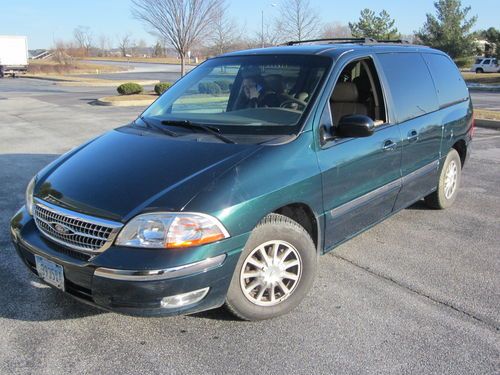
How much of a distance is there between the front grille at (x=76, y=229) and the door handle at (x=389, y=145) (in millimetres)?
2359

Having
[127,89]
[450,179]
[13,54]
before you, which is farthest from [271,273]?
[13,54]

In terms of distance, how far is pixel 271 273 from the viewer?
127 inches

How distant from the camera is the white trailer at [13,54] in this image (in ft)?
152

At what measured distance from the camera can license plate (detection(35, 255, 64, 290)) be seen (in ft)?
9.73

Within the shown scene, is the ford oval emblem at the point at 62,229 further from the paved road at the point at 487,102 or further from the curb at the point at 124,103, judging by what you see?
the paved road at the point at 487,102

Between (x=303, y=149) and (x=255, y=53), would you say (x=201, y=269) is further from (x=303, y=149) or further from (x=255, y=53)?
(x=255, y=53)

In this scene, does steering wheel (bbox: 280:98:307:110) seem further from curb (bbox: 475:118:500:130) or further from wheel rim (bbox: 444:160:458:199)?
curb (bbox: 475:118:500:130)

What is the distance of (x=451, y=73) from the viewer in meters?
5.71

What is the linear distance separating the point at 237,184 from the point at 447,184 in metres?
3.57

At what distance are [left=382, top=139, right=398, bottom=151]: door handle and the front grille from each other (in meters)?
2.36

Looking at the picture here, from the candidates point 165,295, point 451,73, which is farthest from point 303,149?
point 451,73

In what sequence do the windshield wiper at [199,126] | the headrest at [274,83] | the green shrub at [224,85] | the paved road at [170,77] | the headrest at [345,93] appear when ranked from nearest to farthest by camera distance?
the windshield wiper at [199,126]
the headrest at [274,83]
the headrest at [345,93]
the green shrub at [224,85]
the paved road at [170,77]

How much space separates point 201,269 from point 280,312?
2.64 feet

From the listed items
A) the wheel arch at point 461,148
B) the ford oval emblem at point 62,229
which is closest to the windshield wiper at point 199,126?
the ford oval emblem at point 62,229
